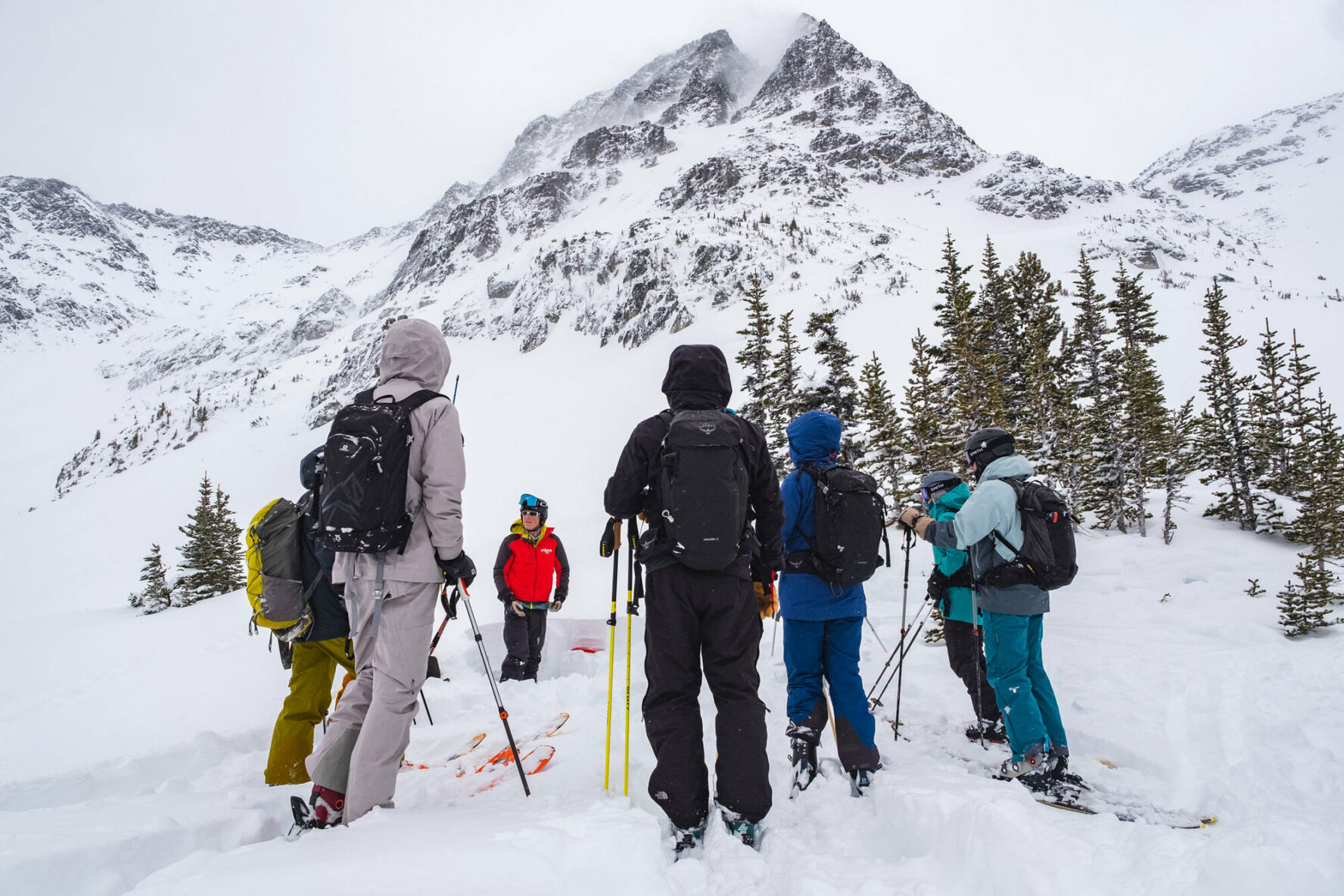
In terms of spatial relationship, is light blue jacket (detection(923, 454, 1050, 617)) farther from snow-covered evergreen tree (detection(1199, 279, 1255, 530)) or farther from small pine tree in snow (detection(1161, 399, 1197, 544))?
snow-covered evergreen tree (detection(1199, 279, 1255, 530))

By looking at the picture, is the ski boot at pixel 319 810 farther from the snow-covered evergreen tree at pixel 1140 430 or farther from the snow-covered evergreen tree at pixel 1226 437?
the snow-covered evergreen tree at pixel 1226 437

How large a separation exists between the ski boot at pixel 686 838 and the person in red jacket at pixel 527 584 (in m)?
4.03

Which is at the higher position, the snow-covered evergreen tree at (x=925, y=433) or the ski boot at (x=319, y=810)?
the snow-covered evergreen tree at (x=925, y=433)

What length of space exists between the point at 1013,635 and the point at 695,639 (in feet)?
7.28

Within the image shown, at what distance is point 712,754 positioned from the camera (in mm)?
4254

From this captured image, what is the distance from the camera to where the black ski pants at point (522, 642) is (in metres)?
6.77

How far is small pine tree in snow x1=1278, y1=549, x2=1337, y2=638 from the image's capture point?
6.42m

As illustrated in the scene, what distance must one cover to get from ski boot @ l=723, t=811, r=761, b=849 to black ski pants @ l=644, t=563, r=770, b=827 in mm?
38

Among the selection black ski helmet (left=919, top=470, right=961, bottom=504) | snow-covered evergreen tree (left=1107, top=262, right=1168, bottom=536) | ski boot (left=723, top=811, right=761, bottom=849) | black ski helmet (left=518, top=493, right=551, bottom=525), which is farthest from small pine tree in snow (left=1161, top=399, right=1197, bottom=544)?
ski boot (left=723, top=811, right=761, bottom=849)

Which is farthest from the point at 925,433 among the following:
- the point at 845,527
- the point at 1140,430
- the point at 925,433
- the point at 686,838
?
the point at 686,838

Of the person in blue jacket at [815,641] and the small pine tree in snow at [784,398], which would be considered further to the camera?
the small pine tree in snow at [784,398]

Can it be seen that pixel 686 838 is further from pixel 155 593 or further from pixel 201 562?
pixel 201 562

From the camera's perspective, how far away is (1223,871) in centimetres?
204

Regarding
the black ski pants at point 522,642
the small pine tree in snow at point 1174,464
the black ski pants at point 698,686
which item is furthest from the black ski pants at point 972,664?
the small pine tree in snow at point 1174,464
